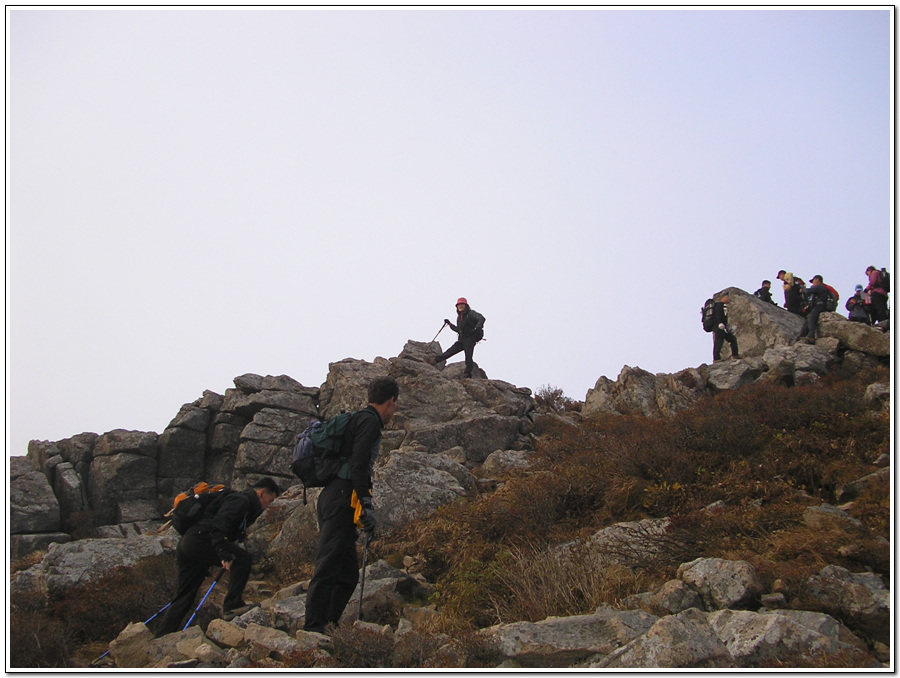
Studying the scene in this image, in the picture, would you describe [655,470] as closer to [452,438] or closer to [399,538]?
[399,538]

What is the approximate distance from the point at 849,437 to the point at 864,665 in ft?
21.9


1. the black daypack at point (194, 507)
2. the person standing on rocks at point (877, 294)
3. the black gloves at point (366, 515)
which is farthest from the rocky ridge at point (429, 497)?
the person standing on rocks at point (877, 294)

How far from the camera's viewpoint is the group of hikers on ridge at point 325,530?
5934 mm

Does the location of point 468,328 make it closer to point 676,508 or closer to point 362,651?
point 676,508

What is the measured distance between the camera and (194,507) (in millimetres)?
7078

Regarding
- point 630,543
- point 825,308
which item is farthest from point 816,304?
point 630,543

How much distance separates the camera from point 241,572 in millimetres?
7207

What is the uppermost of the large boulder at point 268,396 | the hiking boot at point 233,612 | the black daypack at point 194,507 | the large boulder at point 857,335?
the large boulder at point 857,335

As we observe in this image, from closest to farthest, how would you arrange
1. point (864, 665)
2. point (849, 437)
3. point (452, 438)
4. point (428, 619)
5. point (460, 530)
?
point (864, 665)
point (428, 619)
point (460, 530)
point (849, 437)
point (452, 438)

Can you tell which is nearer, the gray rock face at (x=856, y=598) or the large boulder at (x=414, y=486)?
the gray rock face at (x=856, y=598)

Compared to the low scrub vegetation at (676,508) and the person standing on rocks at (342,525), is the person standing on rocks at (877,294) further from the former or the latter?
the person standing on rocks at (342,525)

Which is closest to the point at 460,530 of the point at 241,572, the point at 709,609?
the point at 241,572

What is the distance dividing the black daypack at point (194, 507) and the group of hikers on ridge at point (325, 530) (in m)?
0.02

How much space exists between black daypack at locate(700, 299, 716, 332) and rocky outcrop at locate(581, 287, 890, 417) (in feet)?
7.25
